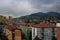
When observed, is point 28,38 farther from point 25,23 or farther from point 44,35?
point 25,23

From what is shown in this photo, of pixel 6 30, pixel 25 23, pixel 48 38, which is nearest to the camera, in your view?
pixel 48 38

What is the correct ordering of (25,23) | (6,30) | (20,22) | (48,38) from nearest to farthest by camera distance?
(48,38), (6,30), (25,23), (20,22)

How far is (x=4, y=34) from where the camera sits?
5.91 metres

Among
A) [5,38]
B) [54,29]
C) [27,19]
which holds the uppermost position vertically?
[27,19]

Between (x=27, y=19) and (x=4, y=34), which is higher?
(x=27, y=19)

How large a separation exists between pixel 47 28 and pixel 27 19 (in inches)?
80.8

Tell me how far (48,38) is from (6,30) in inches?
81.1

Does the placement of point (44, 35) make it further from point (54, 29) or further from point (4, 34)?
point (4, 34)

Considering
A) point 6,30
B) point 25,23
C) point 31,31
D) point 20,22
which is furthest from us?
point 20,22

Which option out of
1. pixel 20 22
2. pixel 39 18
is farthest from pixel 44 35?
pixel 20 22

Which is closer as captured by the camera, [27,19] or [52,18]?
[52,18]

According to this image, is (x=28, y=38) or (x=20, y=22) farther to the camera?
(x=20, y=22)

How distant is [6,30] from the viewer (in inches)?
240

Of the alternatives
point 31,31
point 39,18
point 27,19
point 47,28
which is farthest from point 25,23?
point 47,28
